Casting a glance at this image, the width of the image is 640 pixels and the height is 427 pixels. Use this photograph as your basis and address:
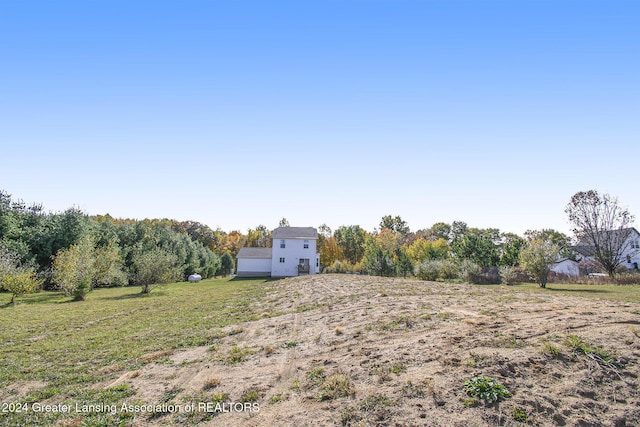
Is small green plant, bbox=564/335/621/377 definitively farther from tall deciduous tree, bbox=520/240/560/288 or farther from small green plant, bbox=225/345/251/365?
tall deciduous tree, bbox=520/240/560/288

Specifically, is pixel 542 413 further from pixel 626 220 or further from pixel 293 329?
pixel 626 220

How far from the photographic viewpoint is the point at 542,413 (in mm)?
3855

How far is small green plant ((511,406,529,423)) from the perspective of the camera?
377cm

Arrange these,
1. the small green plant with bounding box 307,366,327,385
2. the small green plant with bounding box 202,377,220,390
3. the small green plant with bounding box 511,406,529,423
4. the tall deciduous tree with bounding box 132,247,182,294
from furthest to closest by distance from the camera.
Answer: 1. the tall deciduous tree with bounding box 132,247,182,294
2. the small green plant with bounding box 202,377,220,390
3. the small green plant with bounding box 307,366,327,385
4. the small green plant with bounding box 511,406,529,423

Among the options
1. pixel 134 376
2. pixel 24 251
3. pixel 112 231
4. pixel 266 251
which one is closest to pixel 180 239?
pixel 112 231

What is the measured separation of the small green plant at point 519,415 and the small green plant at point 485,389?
23 centimetres

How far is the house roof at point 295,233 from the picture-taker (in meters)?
44.1

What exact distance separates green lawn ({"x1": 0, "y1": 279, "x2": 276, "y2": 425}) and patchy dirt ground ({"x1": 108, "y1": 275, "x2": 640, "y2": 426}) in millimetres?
740

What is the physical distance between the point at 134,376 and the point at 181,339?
2463 millimetres

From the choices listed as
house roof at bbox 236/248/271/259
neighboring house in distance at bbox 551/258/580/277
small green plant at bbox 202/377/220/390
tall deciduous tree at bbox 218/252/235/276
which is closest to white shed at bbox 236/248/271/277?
house roof at bbox 236/248/271/259

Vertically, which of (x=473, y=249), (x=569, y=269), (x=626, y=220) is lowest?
(x=569, y=269)

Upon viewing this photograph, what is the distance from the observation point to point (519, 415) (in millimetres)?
3822

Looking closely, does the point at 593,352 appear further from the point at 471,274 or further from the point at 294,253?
the point at 294,253

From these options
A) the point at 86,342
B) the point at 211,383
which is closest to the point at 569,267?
the point at 211,383
